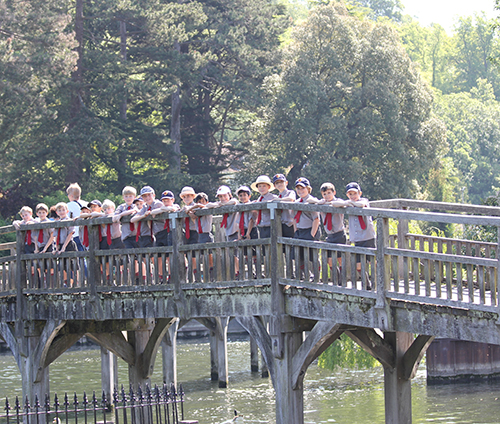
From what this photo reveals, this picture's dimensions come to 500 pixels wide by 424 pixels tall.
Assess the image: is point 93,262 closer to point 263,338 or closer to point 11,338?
point 11,338

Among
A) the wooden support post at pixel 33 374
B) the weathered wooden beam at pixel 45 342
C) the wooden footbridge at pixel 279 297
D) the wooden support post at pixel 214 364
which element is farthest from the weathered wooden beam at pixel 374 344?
the wooden support post at pixel 214 364

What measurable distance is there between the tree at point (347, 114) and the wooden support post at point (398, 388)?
30.4 metres

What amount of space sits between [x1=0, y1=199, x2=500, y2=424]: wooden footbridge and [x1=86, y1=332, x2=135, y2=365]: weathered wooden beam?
0.08 ft

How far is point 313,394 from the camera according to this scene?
831 inches

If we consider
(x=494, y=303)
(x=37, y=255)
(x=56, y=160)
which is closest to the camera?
(x=494, y=303)

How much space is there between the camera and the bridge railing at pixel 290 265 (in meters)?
8.77

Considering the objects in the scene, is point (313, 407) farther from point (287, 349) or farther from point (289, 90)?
point (289, 90)

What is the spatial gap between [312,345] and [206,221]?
228 cm

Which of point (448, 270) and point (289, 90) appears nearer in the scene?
point (448, 270)

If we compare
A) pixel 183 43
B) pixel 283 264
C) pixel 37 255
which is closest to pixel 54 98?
pixel 183 43

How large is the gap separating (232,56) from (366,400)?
2662cm

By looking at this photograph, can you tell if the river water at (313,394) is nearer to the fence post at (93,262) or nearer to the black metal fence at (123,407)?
the black metal fence at (123,407)

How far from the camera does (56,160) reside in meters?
37.5

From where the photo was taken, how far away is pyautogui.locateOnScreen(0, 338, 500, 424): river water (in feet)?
60.1
